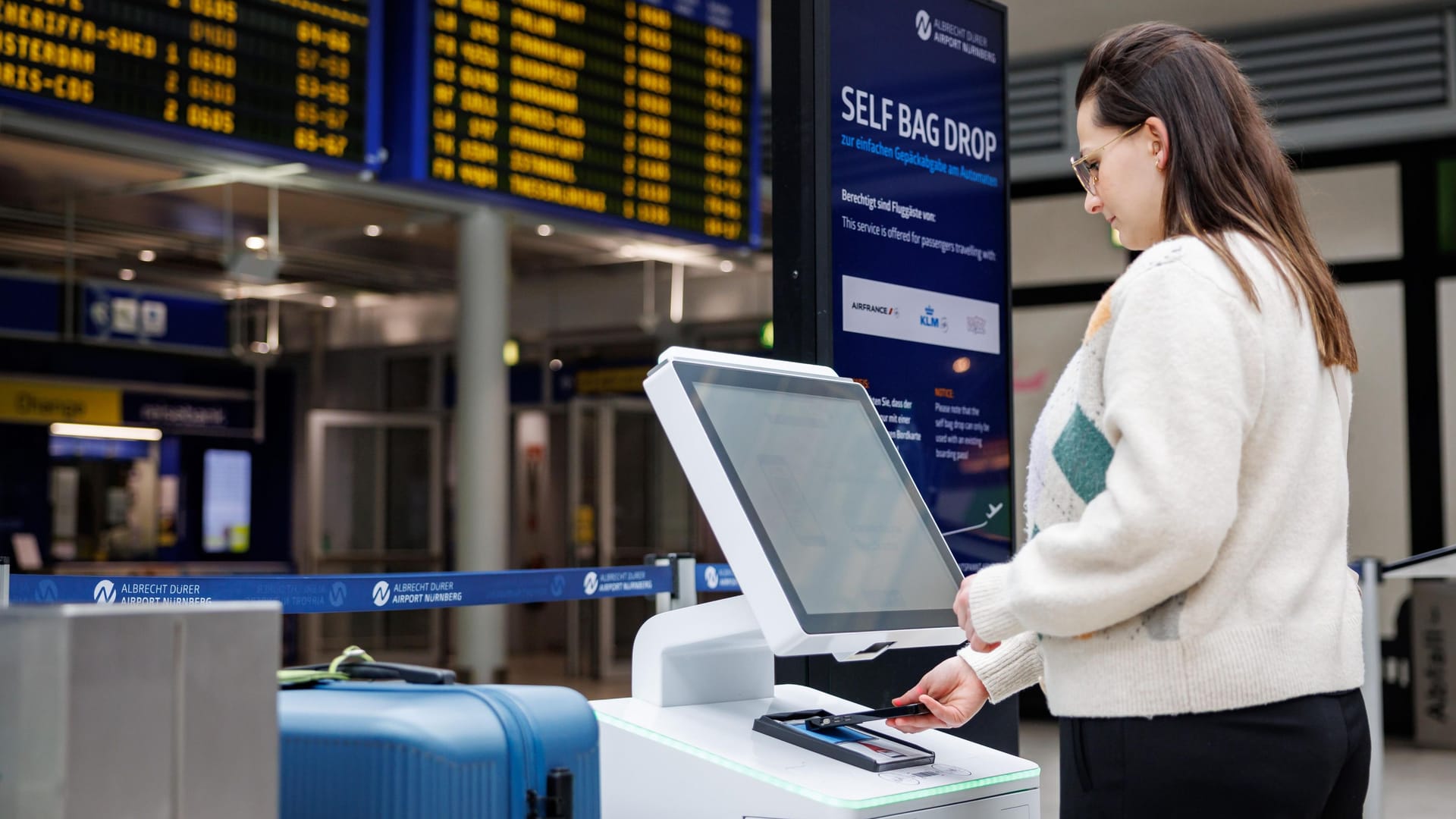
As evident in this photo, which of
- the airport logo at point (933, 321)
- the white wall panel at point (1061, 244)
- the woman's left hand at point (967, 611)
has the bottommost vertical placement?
the woman's left hand at point (967, 611)

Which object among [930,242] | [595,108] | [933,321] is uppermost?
[595,108]

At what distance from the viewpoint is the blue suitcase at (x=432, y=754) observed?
1.15 meters

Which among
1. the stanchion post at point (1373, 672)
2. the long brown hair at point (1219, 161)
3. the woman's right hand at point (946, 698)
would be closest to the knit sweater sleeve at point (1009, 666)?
the woman's right hand at point (946, 698)

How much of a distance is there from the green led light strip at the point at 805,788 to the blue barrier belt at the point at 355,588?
982 millimetres

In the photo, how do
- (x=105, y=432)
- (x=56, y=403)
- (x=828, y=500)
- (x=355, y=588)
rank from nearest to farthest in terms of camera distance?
(x=828, y=500)
(x=355, y=588)
(x=56, y=403)
(x=105, y=432)

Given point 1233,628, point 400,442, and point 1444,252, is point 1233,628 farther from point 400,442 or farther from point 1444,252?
point 400,442

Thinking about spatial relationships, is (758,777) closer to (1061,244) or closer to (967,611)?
(967,611)

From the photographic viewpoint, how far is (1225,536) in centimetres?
122

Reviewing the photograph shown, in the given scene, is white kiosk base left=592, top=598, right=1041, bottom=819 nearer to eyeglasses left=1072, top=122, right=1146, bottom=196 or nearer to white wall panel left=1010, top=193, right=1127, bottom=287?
eyeglasses left=1072, top=122, right=1146, bottom=196

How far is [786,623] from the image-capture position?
1378 mm

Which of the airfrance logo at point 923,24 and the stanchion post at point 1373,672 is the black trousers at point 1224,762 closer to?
the airfrance logo at point 923,24

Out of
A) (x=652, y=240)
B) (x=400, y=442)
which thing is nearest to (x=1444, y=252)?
(x=652, y=240)

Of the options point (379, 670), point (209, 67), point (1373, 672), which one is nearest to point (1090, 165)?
point (379, 670)

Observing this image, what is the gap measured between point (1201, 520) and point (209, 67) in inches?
198
